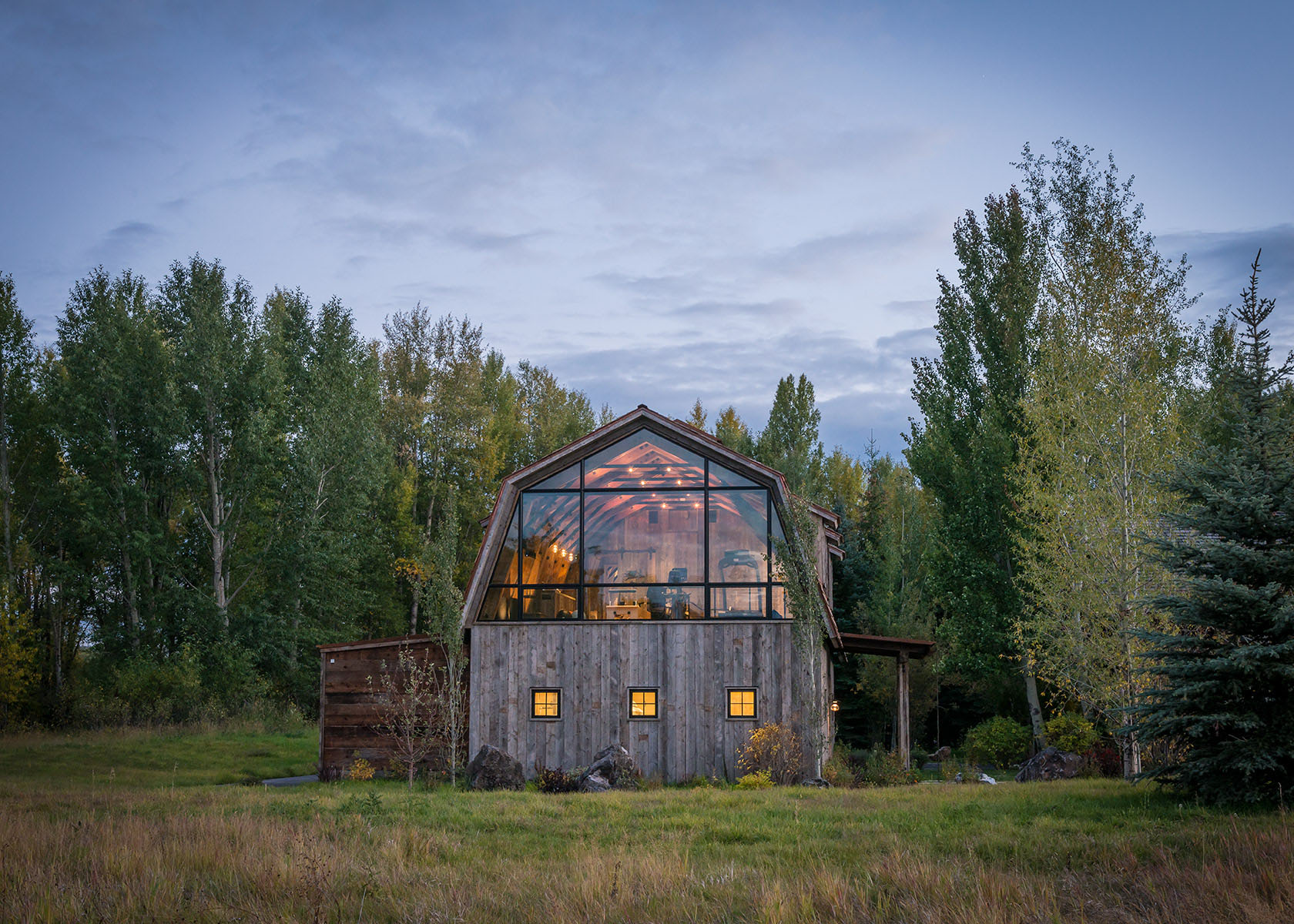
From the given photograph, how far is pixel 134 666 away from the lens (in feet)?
90.8

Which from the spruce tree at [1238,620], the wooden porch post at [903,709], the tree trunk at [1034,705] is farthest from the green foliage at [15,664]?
the spruce tree at [1238,620]

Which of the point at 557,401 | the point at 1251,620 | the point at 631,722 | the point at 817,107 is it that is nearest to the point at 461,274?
the point at 557,401

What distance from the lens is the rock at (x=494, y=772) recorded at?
56.5 feet

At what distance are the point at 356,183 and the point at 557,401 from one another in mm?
22062

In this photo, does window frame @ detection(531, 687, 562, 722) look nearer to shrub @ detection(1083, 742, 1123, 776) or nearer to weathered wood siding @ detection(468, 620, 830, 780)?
weathered wood siding @ detection(468, 620, 830, 780)

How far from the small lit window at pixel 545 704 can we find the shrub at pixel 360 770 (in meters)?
3.47

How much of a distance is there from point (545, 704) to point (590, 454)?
498 centimetres

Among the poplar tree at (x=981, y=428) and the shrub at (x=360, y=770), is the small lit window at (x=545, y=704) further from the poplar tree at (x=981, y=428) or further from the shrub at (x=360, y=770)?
the poplar tree at (x=981, y=428)

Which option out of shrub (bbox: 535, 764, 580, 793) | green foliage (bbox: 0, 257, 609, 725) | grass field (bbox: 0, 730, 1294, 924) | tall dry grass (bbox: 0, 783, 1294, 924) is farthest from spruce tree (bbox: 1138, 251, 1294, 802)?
green foliage (bbox: 0, 257, 609, 725)

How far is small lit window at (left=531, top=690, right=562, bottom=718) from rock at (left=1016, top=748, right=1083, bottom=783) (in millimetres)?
8692

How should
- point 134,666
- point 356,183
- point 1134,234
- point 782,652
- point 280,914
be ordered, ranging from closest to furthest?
1. point 280,914
2. point 782,652
3. point 1134,234
4. point 356,183
5. point 134,666

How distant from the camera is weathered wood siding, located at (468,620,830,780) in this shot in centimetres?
1806

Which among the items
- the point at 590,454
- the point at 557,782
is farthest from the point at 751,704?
the point at 590,454

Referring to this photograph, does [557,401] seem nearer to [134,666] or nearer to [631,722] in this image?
[134,666]
